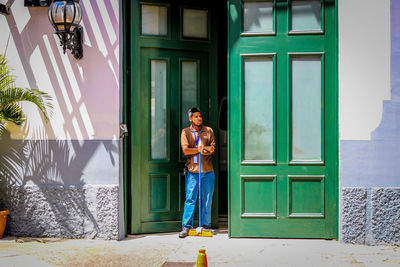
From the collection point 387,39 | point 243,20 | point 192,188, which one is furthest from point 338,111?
point 192,188

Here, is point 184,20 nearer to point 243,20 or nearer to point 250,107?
point 243,20

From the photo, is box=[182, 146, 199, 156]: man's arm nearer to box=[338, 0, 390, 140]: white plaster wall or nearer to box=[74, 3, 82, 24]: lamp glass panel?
box=[338, 0, 390, 140]: white plaster wall

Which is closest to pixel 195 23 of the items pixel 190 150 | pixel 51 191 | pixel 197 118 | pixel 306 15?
pixel 197 118

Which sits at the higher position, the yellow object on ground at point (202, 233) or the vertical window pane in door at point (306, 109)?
the vertical window pane in door at point (306, 109)

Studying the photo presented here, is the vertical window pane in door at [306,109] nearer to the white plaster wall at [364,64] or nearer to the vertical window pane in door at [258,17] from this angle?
the white plaster wall at [364,64]

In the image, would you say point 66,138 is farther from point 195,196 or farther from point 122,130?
point 195,196

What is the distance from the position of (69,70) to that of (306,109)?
12.0 feet

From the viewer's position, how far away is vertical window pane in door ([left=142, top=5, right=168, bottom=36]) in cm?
756

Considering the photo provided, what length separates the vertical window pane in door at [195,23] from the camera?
780 cm

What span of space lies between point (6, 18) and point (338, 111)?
526 centimetres

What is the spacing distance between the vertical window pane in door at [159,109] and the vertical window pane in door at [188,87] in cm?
32

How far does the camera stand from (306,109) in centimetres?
707

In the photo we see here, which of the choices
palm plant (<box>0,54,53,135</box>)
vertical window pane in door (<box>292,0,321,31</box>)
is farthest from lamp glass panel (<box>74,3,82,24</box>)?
vertical window pane in door (<box>292,0,321,31</box>)

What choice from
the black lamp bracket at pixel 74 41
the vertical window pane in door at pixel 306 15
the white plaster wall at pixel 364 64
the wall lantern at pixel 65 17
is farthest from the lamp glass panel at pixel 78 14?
the white plaster wall at pixel 364 64
